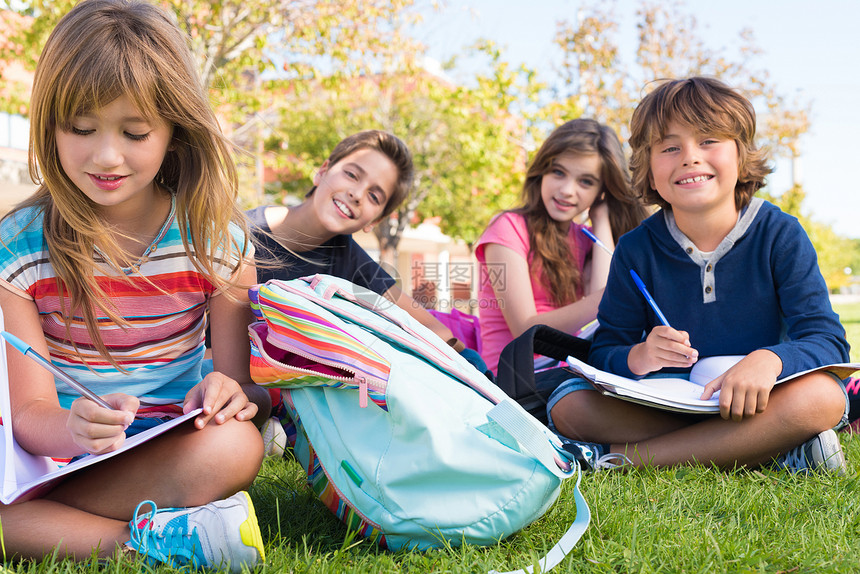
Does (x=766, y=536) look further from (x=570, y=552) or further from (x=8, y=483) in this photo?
(x=8, y=483)

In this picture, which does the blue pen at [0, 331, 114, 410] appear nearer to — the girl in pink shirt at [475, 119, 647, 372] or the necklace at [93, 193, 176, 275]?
the necklace at [93, 193, 176, 275]

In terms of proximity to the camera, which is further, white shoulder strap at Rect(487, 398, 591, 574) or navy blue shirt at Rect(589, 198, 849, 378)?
navy blue shirt at Rect(589, 198, 849, 378)

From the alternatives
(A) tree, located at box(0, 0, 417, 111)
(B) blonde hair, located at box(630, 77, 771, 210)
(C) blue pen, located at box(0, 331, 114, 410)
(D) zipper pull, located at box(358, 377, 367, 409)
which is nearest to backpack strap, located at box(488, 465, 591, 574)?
(D) zipper pull, located at box(358, 377, 367, 409)

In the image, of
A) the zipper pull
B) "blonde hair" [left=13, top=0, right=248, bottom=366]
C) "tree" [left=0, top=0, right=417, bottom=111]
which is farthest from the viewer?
"tree" [left=0, top=0, right=417, bottom=111]

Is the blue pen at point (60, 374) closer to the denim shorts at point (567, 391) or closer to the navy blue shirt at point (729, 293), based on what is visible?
the denim shorts at point (567, 391)

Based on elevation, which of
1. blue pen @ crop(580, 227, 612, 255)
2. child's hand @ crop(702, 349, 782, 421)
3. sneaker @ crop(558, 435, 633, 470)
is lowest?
sneaker @ crop(558, 435, 633, 470)

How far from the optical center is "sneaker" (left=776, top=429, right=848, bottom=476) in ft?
6.45

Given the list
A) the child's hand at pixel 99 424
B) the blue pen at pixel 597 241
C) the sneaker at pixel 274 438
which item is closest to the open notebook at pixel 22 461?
the child's hand at pixel 99 424

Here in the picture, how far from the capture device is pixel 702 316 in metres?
2.38

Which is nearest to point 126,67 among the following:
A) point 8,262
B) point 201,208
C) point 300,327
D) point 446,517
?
point 201,208

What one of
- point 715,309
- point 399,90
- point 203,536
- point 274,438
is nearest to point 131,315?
point 203,536

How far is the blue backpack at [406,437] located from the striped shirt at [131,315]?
0.33m

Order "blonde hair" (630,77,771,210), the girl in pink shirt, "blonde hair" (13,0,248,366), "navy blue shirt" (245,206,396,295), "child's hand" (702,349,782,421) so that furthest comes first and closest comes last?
the girl in pink shirt < "navy blue shirt" (245,206,396,295) < "blonde hair" (630,77,771,210) < "child's hand" (702,349,782,421) < "blonde hair" (13,0,248,366)

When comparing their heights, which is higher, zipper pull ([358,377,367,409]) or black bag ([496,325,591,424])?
zipper pull ([358,377,367,409])
